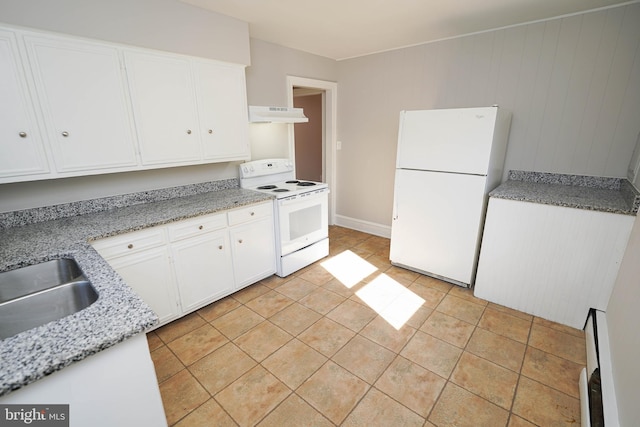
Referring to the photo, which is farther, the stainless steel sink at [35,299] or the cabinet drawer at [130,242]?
the cabinet drawer at [130,242]

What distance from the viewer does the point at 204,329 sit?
228cm

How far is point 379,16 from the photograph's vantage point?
2.54 m

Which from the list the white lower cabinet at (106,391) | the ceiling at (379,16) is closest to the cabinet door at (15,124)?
the ceiling at (379,16)

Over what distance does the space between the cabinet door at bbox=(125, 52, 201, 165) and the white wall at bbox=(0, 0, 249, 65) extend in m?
0.12

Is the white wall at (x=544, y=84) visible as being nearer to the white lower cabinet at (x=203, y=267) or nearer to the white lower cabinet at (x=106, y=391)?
the white lower cabinet at (x=203, y=267)

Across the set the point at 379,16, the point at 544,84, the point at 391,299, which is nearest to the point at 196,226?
the point at 391,299

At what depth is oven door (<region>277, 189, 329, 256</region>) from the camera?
2.88m

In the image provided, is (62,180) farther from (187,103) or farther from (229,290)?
(229,290)

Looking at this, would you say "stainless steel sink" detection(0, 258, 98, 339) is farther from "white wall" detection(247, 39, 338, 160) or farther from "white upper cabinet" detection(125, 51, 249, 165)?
"white wall" detection(247, 39, 338, 160)

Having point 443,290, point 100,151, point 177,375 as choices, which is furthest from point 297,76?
point 177,375

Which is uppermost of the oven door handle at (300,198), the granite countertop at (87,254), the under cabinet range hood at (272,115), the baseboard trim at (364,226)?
the under cabinet range hood at (272,115)

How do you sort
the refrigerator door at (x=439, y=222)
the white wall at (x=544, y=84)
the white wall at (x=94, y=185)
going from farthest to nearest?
1. the refrigerator door at (x=439, y=222)
2. the white wall at (x=544, y=84)
3. the white wall at (x=94, y=185)

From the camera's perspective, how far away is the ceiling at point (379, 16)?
2273mm

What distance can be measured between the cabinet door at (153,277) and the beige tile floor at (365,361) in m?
0.21
